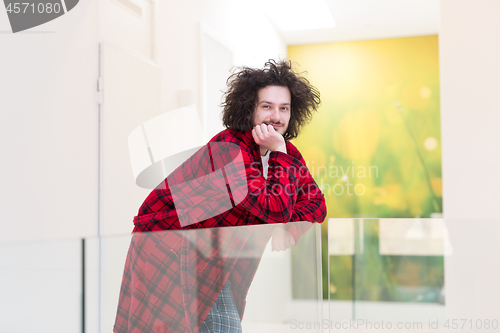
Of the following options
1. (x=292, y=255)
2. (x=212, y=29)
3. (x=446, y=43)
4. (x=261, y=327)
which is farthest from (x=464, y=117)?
(x=261, y=327)

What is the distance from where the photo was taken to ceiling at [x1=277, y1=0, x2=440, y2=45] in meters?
4.40

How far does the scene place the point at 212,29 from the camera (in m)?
3.31

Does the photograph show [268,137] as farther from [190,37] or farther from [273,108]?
[190,37]

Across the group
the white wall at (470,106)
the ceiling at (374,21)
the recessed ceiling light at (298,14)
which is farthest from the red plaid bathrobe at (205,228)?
the ceiling at (374,21)

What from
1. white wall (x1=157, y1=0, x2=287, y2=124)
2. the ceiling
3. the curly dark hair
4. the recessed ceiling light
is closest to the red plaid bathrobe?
the curly dark hair

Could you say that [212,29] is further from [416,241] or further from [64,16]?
[416,241]

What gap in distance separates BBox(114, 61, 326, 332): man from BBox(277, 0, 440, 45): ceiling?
3130 mm

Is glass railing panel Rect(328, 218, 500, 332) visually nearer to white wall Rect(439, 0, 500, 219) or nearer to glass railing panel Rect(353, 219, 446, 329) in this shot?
glass railing panel Rect(353, 219, 446, 329)

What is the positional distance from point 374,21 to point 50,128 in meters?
3.83

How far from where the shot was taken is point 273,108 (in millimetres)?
1464

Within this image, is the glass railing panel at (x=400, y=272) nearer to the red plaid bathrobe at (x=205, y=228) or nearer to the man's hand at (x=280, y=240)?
the red plaid bathrobe at (x=205, y=228)

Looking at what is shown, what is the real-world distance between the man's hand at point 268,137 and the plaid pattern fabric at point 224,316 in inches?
16.7

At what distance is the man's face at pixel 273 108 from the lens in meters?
Answer: 1.45

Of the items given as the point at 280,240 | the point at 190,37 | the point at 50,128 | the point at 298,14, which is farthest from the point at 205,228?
the point at 298,14
